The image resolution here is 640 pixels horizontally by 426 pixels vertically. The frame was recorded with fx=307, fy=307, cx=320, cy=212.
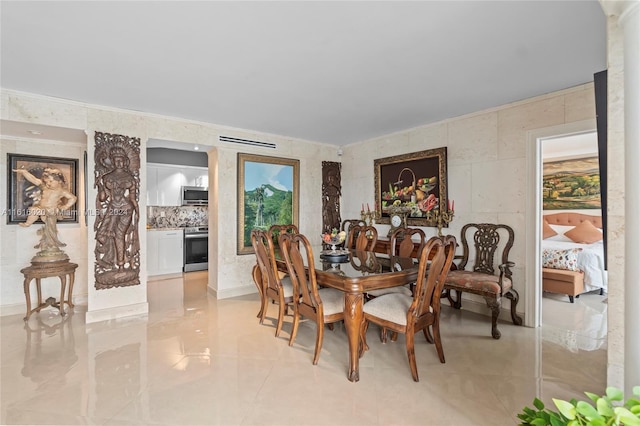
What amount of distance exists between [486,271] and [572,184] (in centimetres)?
389

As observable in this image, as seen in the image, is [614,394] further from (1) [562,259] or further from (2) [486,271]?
(1) [562,259]

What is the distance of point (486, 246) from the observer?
12.3 feet

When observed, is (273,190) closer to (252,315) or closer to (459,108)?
(252,315)

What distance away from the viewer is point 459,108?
12.3ft

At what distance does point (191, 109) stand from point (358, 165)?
115 inches

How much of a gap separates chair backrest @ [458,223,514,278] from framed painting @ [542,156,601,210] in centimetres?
361

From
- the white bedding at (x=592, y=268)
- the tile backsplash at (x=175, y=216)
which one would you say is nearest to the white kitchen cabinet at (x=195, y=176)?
the tile backsplash at (x=175, y=216)

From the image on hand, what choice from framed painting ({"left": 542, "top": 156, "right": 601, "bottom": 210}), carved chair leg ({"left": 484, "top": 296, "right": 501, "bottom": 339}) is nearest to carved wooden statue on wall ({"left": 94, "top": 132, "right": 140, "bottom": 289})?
carved chair leg ({"left": 484, "top": 296, "right": 501, "bottom": 339})

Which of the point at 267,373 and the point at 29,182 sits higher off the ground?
the point at 29,182

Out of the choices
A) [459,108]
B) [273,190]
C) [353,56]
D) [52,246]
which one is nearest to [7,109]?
[52,246]

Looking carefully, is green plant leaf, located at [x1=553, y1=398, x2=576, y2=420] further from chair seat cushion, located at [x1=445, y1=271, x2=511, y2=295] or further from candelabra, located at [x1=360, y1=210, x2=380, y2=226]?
candelabra, located at [x1=360, y1=210, x2=380, y2=226]

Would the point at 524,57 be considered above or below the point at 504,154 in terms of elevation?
above

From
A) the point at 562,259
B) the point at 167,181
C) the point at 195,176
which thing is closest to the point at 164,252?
the point at 167,181

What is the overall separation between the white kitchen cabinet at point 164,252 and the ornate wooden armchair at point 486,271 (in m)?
5.03
